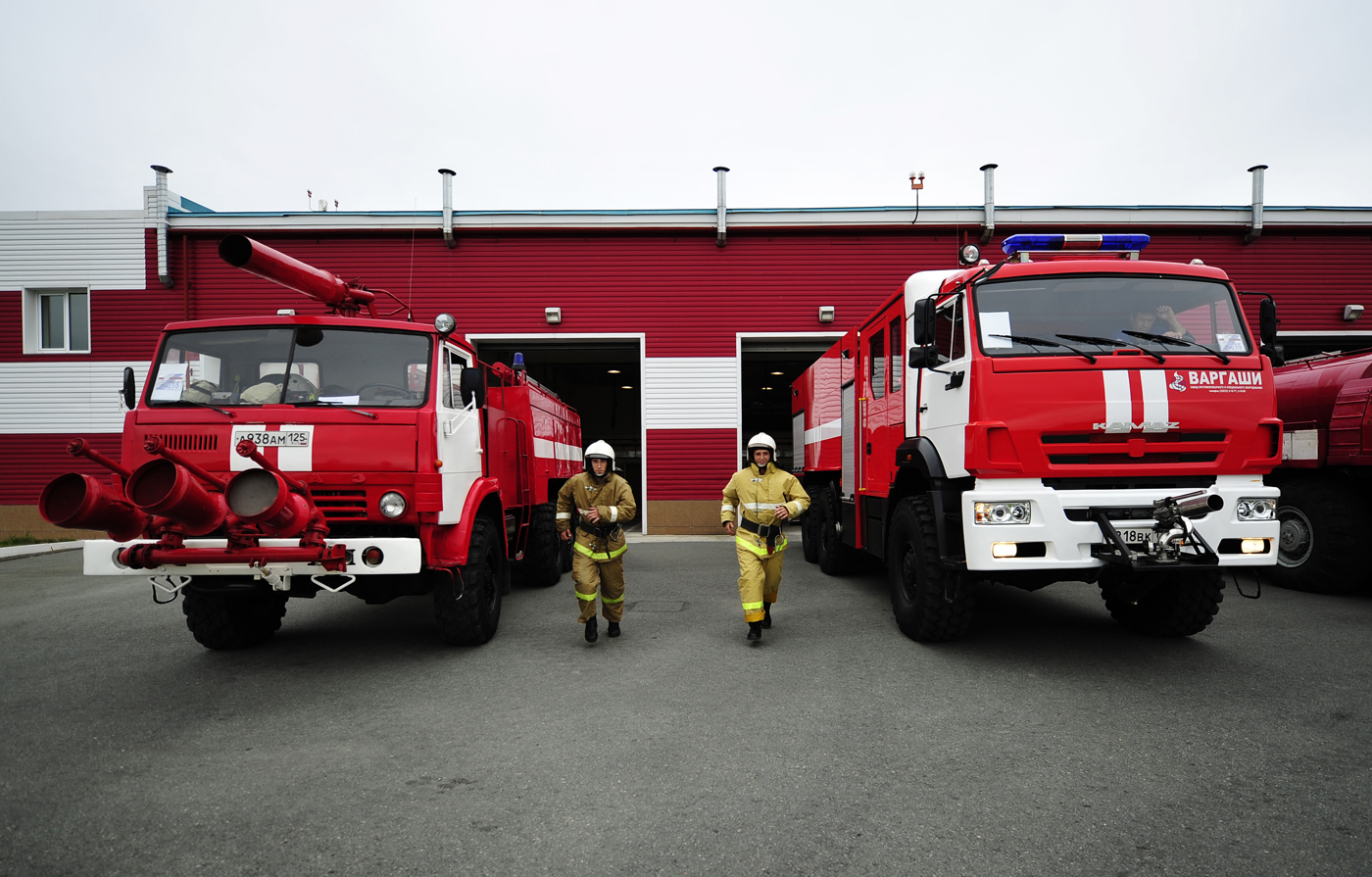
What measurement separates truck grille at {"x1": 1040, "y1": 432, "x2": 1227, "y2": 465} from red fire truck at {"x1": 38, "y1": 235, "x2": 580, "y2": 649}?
→ 4.16 m

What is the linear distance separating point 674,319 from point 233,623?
9600mm

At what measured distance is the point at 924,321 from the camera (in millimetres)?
5223

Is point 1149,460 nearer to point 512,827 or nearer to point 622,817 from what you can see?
point 622,817

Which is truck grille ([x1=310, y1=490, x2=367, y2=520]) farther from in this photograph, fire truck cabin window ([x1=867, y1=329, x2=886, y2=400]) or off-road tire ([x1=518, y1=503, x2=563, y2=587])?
fire truck cabin window ([x1=867, y1=329, x2=886, y2=400])

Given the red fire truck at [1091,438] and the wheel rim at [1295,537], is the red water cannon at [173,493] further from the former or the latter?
the wheel rim at [1295,537]

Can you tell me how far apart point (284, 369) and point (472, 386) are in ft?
4.26

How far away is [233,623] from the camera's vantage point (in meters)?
5.57

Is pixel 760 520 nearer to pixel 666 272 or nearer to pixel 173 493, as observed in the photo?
pixel 173 493

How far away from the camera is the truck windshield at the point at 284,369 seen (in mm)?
5074

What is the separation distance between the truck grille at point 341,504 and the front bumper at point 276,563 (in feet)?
1.00

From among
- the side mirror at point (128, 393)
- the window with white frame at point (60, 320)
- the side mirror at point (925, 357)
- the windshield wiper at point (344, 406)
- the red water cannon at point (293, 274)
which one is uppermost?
the window with white frame at point (60, 320)

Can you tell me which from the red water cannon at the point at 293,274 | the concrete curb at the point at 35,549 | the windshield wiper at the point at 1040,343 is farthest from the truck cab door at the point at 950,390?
the concrete curb at the point at 35,549

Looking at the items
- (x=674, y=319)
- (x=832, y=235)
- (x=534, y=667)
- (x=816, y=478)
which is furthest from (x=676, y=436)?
(x=534, y=667)

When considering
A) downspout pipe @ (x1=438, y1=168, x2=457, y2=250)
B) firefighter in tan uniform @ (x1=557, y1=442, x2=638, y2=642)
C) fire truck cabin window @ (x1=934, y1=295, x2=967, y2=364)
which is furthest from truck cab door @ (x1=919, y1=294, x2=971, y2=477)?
downspout pipe @ (x1=438, y1=168, x2=457, y2=250)
